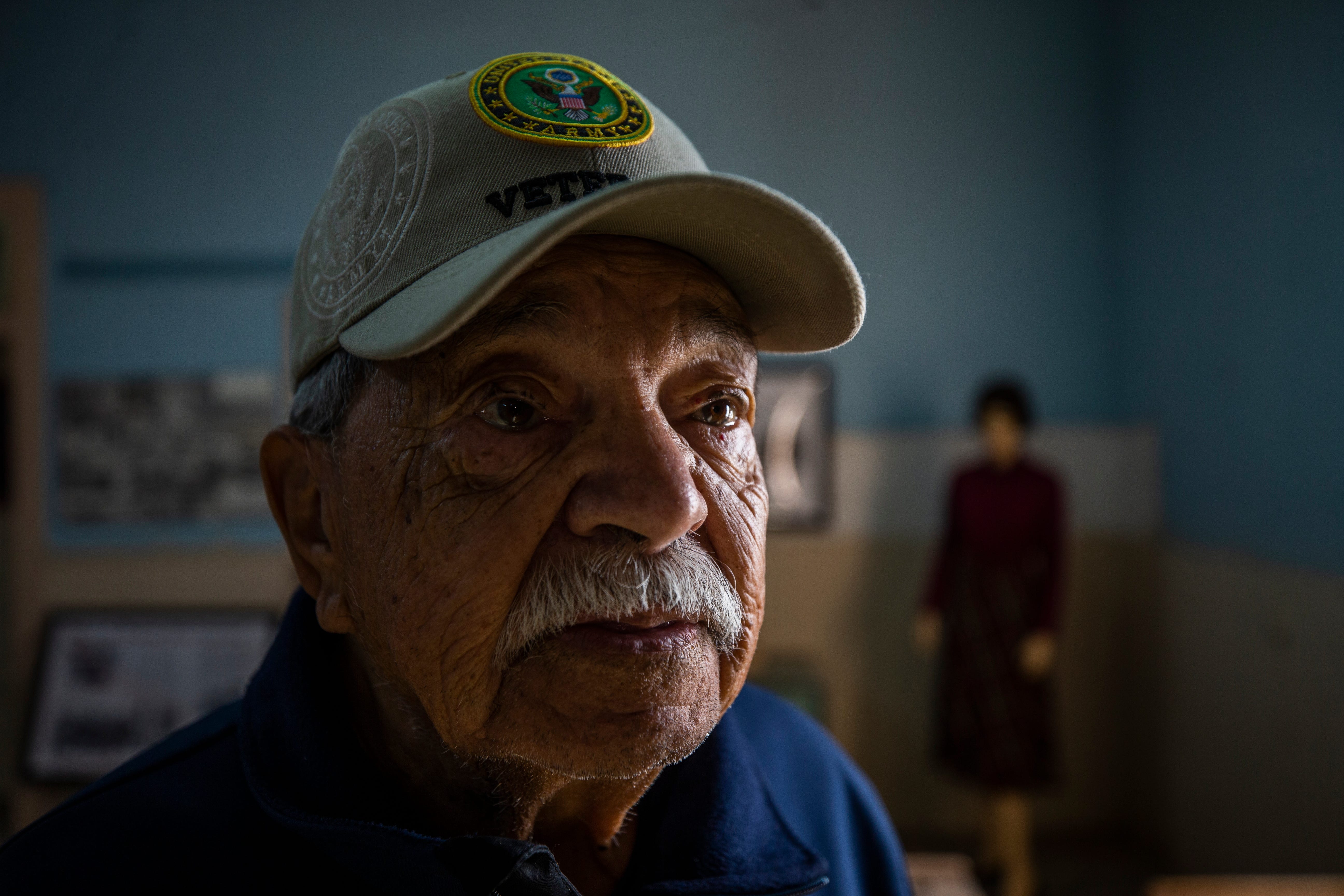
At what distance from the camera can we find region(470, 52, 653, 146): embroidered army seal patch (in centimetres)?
64

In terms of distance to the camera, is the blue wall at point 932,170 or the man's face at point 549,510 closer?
the man's face at point 549,510

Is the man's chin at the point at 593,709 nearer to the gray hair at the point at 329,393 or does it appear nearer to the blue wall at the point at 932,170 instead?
the gray hair at the point at 329,393

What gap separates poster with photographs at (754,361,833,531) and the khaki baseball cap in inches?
113

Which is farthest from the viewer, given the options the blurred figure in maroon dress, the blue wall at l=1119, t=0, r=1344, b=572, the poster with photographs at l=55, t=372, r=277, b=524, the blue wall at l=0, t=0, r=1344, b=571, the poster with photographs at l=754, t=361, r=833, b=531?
the poster with photographs at l=754, t=361, r=833, b=531

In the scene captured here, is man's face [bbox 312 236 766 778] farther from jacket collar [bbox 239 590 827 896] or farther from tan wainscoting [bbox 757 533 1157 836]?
tan wainscoting [bbox 757 533 1157 836]

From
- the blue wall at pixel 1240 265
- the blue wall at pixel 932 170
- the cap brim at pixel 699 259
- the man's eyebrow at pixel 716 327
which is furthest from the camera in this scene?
the blue wall at pixel 932 170

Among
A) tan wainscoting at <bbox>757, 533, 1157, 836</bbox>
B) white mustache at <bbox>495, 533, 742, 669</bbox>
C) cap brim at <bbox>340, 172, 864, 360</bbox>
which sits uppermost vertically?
cap brim at <bbox>340, 172, 864, 360</bbox>

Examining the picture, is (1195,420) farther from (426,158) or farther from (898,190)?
(426,158)

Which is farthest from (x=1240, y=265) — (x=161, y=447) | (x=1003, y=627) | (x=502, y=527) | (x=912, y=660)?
(x=161, y=447)

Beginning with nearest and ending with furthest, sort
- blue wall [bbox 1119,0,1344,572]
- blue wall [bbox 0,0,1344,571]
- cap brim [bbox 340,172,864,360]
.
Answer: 1. cap brim [bbox 340,172,864,360]
2. blue wall [bbox 1119,0,1344,572]
3. blue wall [bbox 0,0,1344,571]

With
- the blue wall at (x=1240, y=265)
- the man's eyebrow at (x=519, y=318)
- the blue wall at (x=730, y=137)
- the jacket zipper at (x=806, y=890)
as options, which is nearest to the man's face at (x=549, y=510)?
the man's eyebrow at (x=519, y=318)

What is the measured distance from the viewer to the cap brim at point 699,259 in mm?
556

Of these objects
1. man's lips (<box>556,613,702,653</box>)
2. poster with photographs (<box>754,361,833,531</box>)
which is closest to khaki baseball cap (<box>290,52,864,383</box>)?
man's lips (<box>556,613,702,653</box>)

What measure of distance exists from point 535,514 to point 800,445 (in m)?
3.05
